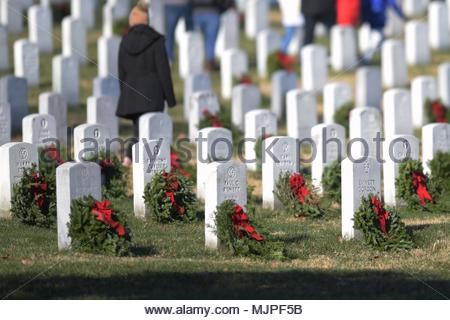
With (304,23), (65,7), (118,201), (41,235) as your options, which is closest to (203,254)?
(41,235)

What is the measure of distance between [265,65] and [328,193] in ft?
30.3

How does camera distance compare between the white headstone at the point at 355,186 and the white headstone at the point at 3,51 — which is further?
the white headstone at the point at 3,51

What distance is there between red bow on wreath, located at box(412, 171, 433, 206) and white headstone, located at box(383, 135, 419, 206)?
0.25m

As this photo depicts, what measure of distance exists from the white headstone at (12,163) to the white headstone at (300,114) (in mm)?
5723

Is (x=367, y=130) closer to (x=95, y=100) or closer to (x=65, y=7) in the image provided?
(x=95, y=100)

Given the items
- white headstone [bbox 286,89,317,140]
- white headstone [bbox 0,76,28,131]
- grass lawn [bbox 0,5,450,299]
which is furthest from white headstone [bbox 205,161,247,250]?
white headstone [bbox 0,76,28,131]

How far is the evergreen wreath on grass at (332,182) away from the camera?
51.5ft

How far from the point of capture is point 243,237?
1312cm

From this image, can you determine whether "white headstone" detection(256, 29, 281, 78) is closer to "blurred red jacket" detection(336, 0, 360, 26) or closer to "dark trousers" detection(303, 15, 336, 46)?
"dark trousers" detection(303, 15, 336, 46)

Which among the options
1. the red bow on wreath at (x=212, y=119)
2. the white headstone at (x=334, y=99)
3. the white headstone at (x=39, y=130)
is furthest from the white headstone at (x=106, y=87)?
the white headstone at (x=39, y=130)

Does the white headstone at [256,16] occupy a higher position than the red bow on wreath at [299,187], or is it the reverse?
the white headstone at [256,16]

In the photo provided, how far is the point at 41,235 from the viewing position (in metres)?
13.8

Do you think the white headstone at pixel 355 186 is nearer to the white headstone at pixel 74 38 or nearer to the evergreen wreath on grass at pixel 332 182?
the evergreen wreath on grass at pixel 332 182

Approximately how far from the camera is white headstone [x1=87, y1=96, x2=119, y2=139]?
18.3 metres
